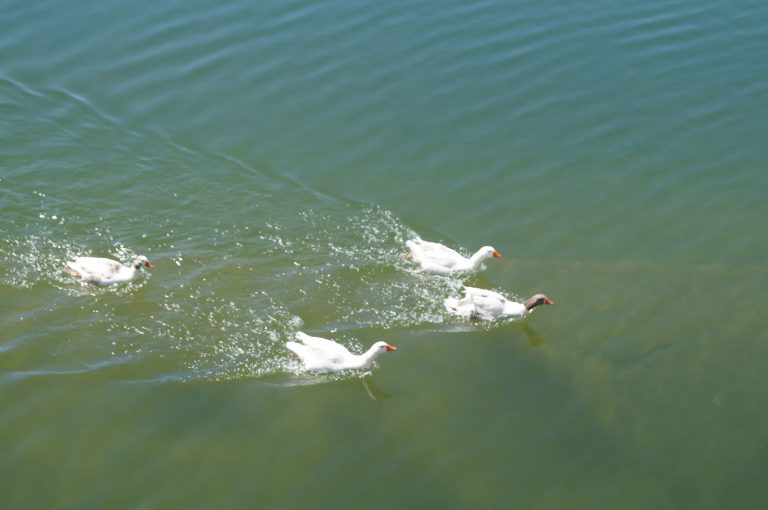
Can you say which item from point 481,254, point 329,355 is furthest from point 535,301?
point 329,355

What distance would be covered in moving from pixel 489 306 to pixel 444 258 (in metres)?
1.41

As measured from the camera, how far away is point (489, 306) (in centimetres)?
1503

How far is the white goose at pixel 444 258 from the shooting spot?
15.9m

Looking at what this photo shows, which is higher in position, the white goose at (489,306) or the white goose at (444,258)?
the white goose at (444,258)

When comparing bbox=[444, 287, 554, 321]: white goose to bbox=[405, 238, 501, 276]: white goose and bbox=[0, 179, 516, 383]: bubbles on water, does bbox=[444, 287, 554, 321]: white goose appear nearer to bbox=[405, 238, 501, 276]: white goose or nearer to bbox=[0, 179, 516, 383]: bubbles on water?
bbox=[0, 179, 516, 383]: bubbles on water

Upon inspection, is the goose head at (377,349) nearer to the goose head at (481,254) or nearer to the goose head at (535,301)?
the goose head at (535,301)

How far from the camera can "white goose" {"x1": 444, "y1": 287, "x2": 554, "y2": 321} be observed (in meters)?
15.0

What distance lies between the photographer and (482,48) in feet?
74.8

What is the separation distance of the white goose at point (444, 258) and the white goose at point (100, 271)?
4.97 meters

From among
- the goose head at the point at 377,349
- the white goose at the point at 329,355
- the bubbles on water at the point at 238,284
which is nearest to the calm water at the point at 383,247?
the bubbles on water at the point at 238,284

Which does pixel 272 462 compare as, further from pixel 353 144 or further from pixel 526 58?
pixel 526 58

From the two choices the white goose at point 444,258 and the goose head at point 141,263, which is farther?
the white goose at point 444,258

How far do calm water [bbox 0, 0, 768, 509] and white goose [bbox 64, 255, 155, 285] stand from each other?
0.88ft

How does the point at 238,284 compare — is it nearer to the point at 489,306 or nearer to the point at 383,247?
the point at 383,247
